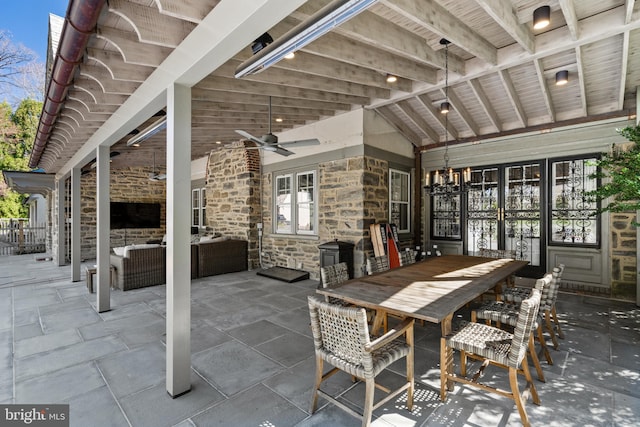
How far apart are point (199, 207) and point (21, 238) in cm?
688

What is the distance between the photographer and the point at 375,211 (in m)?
5.80

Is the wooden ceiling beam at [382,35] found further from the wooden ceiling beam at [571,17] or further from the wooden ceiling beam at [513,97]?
the wooden ceiling beam at [571,17]

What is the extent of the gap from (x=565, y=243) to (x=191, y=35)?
21.3 feet

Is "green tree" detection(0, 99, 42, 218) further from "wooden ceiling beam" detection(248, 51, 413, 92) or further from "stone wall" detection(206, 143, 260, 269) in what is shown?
"wooden ceiling beam" detection(248, 51, 413, 92)

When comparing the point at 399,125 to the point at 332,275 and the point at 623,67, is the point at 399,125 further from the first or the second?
the point at 332,275

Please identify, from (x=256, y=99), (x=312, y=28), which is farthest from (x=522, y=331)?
(x=256, y=99)

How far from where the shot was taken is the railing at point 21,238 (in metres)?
10.6

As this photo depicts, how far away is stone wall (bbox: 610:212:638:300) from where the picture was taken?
15.2 ft

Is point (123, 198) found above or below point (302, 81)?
below

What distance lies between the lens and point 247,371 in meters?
2.67

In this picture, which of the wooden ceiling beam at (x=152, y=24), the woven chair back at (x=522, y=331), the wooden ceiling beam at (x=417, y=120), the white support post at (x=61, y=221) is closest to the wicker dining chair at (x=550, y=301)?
the woven chair back at (x=522, y=331)

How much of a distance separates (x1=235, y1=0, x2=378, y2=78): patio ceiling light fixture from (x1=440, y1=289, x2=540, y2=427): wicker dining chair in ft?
7.00

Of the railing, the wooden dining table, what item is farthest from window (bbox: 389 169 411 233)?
the railing

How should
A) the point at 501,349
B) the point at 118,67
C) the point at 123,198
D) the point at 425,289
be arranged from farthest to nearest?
the point at 123,198 < the point at 425,289 < the point at 118,67 < the point at 501,349
